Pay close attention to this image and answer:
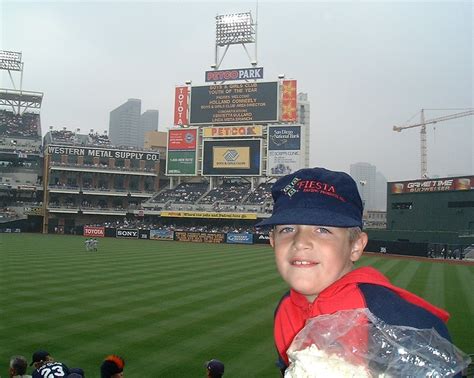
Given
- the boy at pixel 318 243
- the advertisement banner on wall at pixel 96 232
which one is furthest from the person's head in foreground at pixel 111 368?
the advertisement banner on wall at pixel 96 232

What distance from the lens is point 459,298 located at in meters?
16.3

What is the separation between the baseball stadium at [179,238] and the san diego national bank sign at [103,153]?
0.53 ft

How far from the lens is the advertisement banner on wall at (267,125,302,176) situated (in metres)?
56.6

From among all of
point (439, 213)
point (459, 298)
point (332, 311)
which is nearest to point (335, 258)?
point (332, 311)

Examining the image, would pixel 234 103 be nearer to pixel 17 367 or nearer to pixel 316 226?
pixel 17 367

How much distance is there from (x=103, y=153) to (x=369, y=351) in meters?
69.0

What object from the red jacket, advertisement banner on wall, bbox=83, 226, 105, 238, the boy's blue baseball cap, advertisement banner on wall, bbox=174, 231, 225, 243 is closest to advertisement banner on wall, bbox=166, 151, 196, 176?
advertisement banner on wall, bbox=174, 231, 225, 243

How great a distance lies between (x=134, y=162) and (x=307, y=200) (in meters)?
68.5

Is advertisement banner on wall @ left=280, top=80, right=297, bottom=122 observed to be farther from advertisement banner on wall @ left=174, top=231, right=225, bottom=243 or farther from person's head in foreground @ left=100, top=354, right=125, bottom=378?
person's head in foreground @ left=100, top=354, right=125, bottom=378

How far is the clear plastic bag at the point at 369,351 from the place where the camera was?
4.08 feet

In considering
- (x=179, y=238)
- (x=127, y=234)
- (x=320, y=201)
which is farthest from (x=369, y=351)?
(x=127, y=234)

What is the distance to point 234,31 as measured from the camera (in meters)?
68.1

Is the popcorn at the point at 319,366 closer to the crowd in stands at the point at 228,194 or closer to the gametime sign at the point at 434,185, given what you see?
the gametime sign at the point at 434,185

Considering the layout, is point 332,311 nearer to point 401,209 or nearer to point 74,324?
point 74,324
